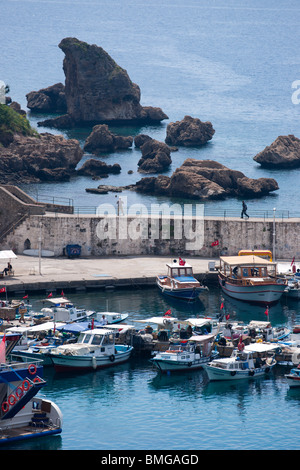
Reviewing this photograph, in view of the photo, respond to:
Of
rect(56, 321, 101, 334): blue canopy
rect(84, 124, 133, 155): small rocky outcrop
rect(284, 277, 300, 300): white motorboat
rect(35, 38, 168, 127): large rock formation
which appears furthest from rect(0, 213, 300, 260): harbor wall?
rect(35, 38, 168, 127): large rock formation

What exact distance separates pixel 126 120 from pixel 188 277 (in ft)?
339

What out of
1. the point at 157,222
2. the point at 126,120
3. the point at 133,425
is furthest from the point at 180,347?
the point at 126,120

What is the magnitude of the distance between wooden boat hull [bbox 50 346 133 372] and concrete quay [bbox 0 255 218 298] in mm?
15669

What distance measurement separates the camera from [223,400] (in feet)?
168

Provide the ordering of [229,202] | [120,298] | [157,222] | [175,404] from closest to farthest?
[175,404], [120,298], [157,222], [229,202]

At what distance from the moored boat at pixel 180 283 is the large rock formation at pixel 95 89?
10005 cm

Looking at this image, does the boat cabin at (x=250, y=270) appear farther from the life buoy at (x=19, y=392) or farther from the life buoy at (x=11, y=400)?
the life buoy at (x=11, y=400)

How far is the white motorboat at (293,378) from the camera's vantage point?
5169 centimetres

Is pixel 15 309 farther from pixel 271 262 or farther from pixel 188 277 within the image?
pixel 271 262

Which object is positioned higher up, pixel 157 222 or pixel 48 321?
pixel 157 222

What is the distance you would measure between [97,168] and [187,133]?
28862mm

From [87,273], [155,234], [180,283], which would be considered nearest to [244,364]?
[180,283]
